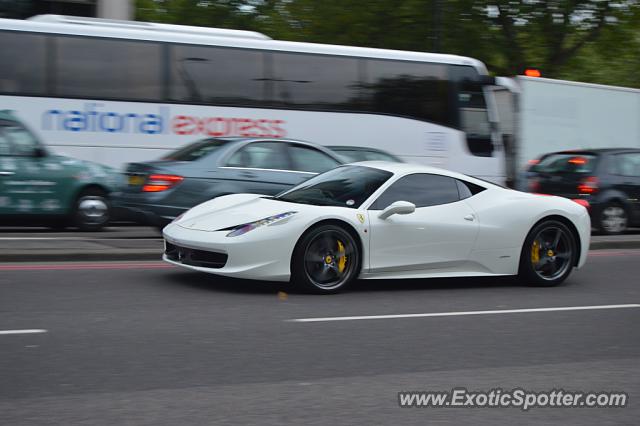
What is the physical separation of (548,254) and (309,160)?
419cm

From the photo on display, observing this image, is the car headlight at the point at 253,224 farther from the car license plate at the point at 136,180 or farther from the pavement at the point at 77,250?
→ the car license plate at the point at 136,180

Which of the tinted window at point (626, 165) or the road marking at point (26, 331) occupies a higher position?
the tinted window at point (626, 165)

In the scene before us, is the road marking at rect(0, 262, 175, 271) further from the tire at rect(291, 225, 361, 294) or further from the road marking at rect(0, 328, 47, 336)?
the road marking at rect(0, 328, 47, 336)

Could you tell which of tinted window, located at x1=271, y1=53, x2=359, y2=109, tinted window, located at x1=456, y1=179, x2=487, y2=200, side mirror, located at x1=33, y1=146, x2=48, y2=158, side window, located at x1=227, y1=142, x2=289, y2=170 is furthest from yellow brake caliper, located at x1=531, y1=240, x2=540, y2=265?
tinted window, located at x1=271, y1=53, x2=359, y2=109

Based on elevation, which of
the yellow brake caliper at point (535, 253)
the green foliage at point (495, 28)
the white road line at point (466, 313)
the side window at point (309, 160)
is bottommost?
the white road line at point (466, 313)

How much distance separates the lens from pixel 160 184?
37.5ft

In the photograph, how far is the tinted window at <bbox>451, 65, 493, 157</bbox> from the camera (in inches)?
712

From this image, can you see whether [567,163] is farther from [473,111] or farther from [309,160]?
[309,160]

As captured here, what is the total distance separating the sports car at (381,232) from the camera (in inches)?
310

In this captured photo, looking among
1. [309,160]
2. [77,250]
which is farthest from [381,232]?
[309,160]

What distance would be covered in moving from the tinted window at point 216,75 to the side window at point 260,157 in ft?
12.7

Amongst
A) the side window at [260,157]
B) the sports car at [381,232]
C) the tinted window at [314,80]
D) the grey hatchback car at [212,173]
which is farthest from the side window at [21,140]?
the sports car at [381,232]

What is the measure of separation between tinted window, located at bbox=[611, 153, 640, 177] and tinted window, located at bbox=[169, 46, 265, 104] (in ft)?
21.5

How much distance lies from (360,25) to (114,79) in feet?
57.4
